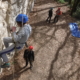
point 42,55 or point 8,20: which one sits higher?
point 8,20

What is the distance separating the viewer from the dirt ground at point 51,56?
6031mm

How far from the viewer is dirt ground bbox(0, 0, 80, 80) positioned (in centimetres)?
603

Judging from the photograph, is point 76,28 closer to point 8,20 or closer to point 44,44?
point 44,44

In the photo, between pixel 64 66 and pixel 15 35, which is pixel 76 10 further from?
pixel 15 35

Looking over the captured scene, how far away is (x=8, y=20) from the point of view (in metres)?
Answer: 5.61

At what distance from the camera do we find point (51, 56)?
7242mm

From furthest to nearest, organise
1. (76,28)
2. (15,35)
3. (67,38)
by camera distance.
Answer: (76,28), (67,38), (15,35)

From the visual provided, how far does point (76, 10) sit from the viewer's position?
12898mm

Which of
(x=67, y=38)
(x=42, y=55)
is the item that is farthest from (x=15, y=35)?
(x=67, y=38)

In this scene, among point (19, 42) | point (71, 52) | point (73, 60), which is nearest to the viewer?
point (19, 42)

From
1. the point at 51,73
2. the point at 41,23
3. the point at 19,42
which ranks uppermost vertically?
the point at 19,42

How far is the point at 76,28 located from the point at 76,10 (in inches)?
138

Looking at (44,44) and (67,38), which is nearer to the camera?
(44,44)

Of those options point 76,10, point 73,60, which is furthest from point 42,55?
point 76,10
